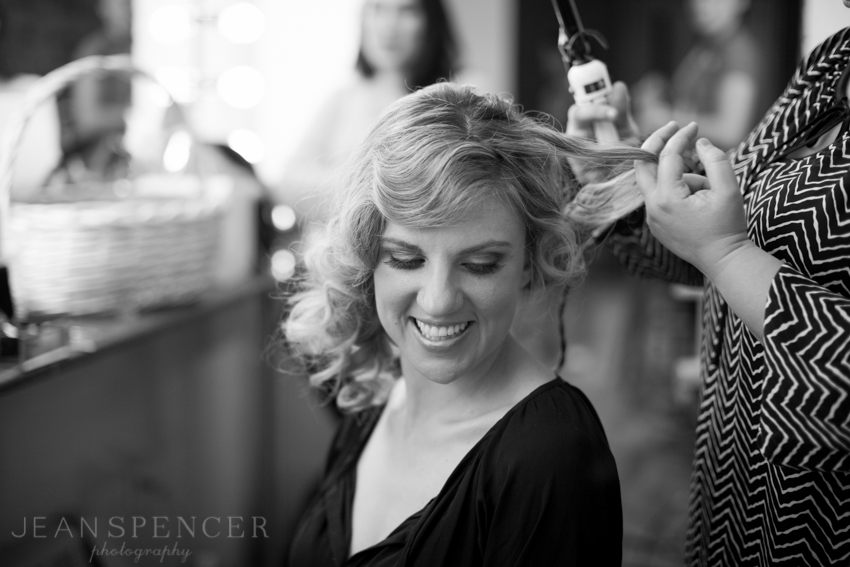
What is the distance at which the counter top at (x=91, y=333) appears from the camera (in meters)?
1.17

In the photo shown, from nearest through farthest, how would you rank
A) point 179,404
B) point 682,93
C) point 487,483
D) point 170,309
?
point 487,483, point 170,309, point 179,404, point 682,93

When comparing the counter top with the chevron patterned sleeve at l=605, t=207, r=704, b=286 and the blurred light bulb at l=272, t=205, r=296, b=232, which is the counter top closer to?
the blurred light bulb at l=272, t=205, r=296, b=232

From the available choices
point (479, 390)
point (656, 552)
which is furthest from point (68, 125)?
point (656, 552)

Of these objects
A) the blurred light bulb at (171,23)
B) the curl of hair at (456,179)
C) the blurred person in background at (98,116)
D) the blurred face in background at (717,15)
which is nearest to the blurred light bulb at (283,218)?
the blurred person in background at (98,116)

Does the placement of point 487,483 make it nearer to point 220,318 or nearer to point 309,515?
point 309,515

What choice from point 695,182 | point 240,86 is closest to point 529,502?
point 695,182

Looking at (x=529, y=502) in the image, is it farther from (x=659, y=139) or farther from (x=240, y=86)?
(x=240, y=86)

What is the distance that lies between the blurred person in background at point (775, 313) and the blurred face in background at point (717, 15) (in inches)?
131

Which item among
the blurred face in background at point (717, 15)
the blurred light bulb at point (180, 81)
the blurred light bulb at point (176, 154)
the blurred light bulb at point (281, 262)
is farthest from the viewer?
the blurred face in background at point (717, 15)

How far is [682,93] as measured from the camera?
4.03 m

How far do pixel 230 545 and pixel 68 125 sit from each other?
1358 mm

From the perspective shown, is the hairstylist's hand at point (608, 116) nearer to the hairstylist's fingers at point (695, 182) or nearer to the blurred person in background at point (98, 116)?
the hairstylist's fingers at point (695, 182)

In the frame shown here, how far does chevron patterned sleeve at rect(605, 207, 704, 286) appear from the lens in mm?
1109

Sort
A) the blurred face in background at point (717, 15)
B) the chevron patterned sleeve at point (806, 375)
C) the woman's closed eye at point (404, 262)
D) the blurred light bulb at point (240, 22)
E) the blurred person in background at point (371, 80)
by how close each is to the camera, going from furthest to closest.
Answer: the blurred face in background at point (717, 15), the blurred person in background at point (371, 80), the blurred light bulb at point (240, 22), the woman's closed eye at point (404, 262), the chevron patterned sleeve at point (806, 375)
